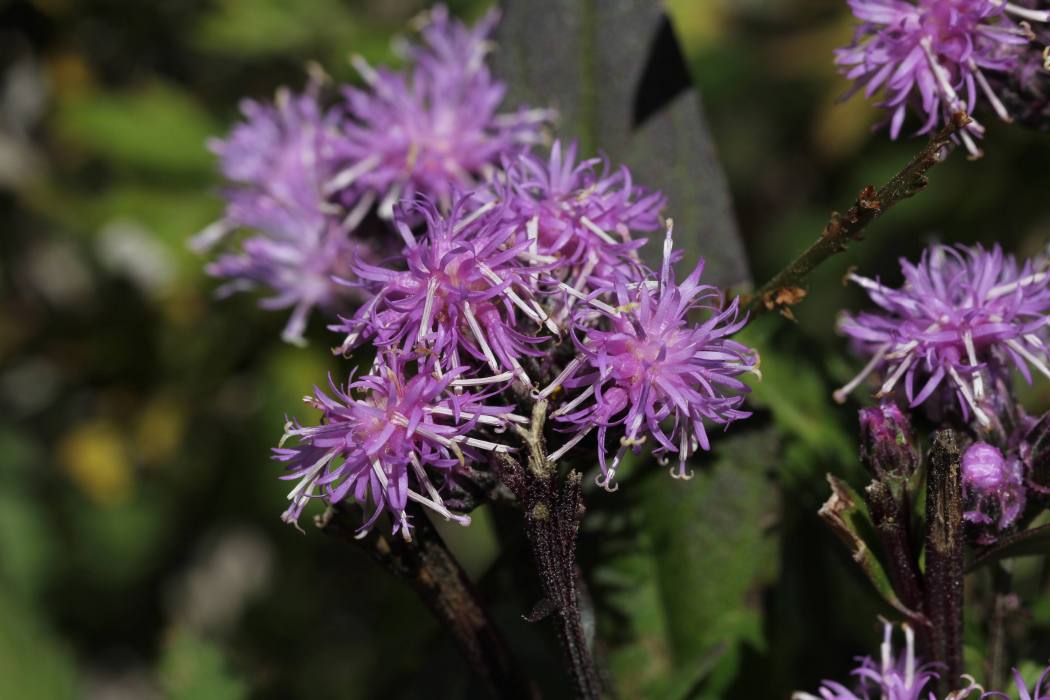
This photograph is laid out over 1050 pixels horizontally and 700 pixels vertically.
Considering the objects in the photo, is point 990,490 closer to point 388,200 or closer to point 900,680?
point 900,680

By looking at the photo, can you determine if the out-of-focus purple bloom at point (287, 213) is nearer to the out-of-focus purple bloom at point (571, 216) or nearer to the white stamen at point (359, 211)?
the white stamen at point (359, 211)

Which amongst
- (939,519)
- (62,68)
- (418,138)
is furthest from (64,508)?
(939,519)

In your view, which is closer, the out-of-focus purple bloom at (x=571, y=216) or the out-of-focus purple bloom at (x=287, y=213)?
the out-of-focus purple bloom at (x=571, y=216)

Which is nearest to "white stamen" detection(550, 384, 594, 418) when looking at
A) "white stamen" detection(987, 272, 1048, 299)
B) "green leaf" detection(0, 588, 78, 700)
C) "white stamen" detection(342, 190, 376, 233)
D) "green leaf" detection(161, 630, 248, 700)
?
"white stamen" detection(987, 272, 1048, 299)

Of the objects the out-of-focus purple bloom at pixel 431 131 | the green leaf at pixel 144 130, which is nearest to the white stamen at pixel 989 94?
the out-of-focus purple bloom at pixel 431 131

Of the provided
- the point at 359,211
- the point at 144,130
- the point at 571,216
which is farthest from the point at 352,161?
the point at 144,130

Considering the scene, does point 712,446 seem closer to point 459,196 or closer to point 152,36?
point 459,196
